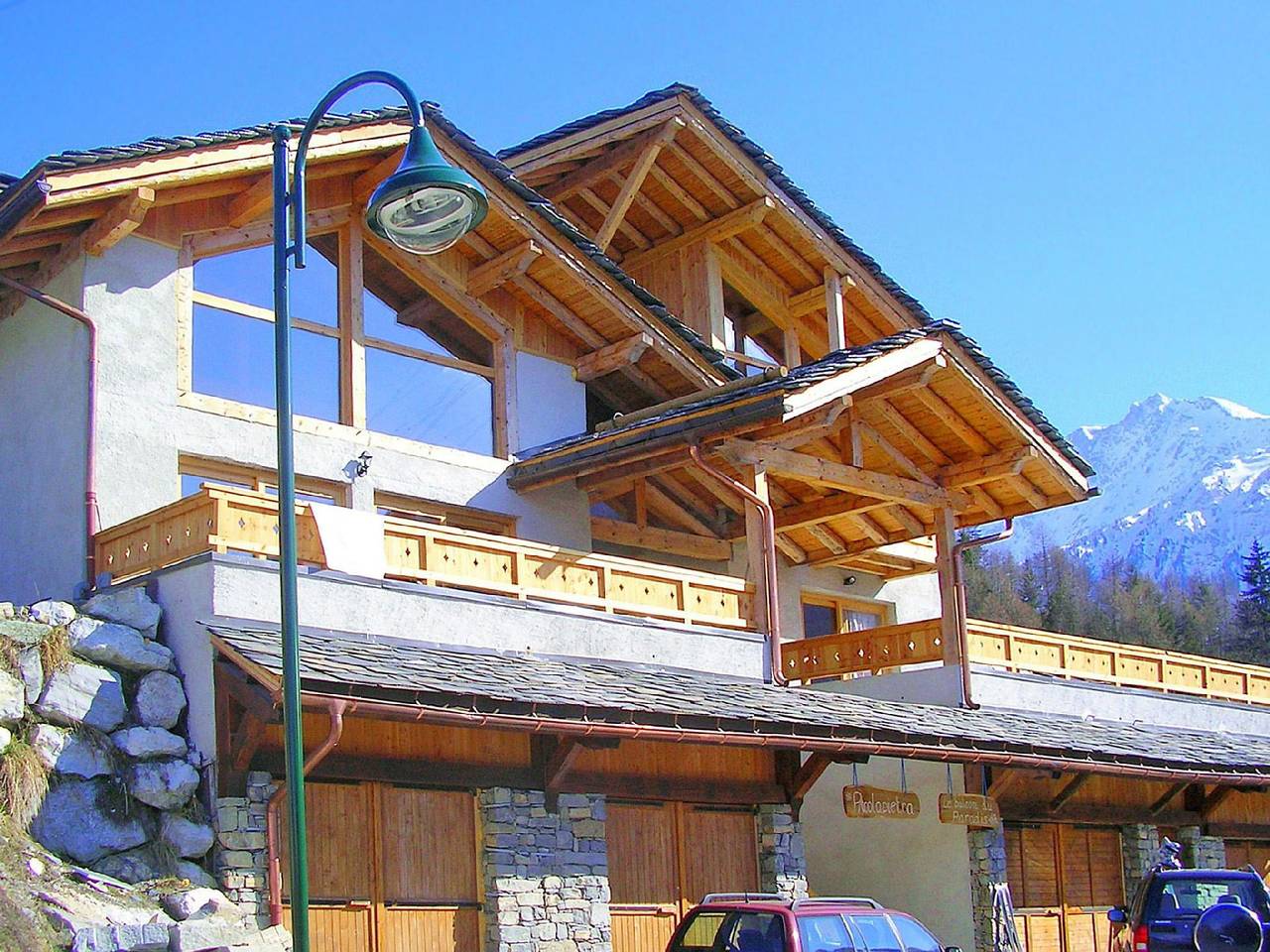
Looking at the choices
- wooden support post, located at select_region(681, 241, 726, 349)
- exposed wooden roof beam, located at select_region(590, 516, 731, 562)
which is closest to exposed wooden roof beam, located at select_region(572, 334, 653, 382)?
exposed wooden roof beam, located at select_region(590, 516, 731, 562)

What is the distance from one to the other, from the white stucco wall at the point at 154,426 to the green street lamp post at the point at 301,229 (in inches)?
315

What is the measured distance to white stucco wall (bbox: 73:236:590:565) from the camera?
1820 centimetres

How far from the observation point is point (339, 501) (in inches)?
790

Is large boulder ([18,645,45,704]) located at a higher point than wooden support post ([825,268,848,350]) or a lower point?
lower

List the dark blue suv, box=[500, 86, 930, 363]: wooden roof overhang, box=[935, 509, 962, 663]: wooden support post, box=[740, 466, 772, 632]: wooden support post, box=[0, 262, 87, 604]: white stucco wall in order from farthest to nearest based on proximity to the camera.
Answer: box=[500, 86, 930, 363]: wooden roof overhang → box=[935, 509, 962, 663]: wooden support post → box=[740, 466, 772, 632]: wooden support post → box=[0, 262, 87, 604]: white stucco wall → the dark blue suv

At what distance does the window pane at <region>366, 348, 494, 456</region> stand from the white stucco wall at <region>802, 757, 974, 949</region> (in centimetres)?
627

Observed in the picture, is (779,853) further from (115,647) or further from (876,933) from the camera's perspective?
(115,647)

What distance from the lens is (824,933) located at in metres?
13.7

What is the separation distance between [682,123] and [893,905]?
1161cm

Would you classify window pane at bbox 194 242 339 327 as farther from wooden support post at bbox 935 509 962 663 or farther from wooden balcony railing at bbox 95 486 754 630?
wooden support post at bbox 935 509 962 663

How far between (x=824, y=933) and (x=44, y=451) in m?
10.2

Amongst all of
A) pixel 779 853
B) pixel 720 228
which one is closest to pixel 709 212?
pixel 720 228

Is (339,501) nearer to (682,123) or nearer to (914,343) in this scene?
(914,343)

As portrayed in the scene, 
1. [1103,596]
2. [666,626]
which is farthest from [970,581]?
[666,626]
